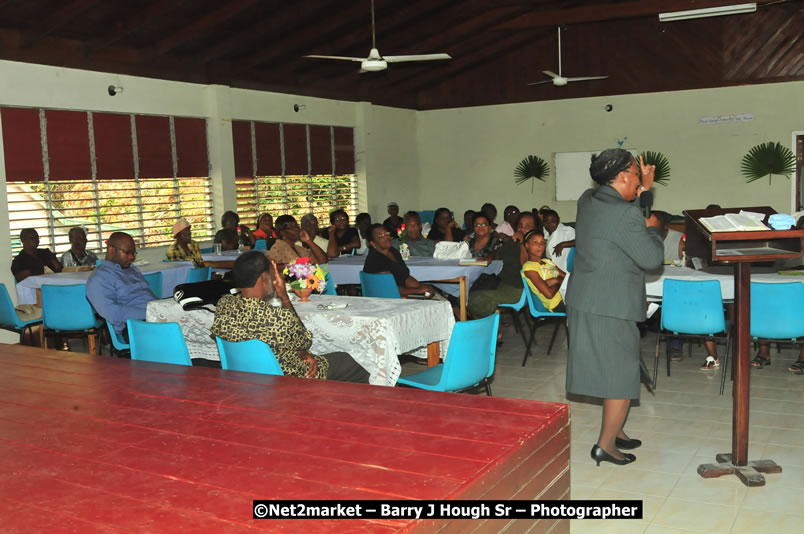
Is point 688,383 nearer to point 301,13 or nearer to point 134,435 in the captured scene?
point 134,435

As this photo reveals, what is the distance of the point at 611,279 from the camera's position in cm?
366

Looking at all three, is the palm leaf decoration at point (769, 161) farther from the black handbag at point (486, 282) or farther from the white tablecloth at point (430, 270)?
the black handbag at point (486, 282)

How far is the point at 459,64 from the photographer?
14.6 meters

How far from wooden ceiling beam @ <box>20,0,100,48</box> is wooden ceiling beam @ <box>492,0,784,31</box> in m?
7.02

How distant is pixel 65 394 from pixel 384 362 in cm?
189

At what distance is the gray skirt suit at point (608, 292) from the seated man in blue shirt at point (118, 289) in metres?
3.40

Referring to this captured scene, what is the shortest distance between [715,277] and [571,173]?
8.94 m

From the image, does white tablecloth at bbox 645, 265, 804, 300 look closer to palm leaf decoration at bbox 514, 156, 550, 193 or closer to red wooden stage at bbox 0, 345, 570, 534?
red wooden stage at bbox 0, 345, 570, 534

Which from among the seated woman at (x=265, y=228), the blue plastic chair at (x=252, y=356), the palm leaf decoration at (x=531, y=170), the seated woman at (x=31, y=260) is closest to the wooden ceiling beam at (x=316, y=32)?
the seated woman at (x=265, y=228)

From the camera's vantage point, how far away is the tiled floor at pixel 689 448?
3.34 m

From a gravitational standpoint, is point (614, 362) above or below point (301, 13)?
below

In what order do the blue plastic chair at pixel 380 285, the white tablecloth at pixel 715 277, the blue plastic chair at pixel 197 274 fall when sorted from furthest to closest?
the blue plastic chair at pixel 197 274 < the blue plastic chair at pixel 380 285 < the white tablecloth at pixel 715 277

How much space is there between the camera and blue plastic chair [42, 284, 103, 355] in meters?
6.24

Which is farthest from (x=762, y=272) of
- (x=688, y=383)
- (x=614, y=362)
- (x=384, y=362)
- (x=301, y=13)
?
(x=301, y=13)
